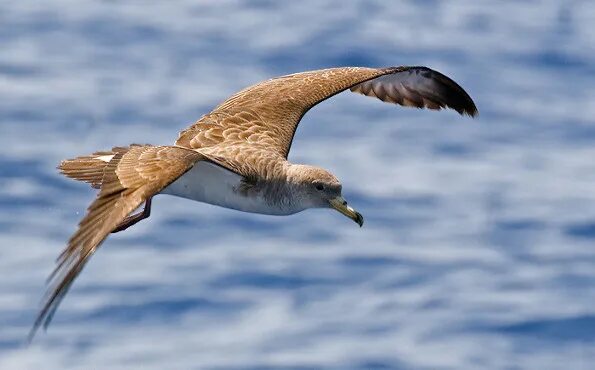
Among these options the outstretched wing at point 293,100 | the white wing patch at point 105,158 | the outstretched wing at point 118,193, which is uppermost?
the outstretched wing at point 293,100

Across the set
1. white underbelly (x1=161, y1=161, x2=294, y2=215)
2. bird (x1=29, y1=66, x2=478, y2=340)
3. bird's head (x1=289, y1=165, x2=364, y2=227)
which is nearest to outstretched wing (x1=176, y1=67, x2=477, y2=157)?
bird (x1=29, y1=66, x2=478, y2=340)

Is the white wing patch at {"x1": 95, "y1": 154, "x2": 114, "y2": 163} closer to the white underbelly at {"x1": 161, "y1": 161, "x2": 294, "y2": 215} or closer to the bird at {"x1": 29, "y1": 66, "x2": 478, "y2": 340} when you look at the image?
the bird at {"x1": 29, "y1": 66, "x2": 478, "y2": 340}

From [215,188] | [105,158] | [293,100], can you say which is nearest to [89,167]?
[105,158]

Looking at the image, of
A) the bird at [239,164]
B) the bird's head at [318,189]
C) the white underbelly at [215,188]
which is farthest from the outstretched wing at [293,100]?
the white underbelly at [215,188]

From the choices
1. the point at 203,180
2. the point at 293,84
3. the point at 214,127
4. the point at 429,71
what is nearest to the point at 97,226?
the point at 203,180

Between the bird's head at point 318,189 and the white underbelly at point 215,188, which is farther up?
the bird's head at point 318,189

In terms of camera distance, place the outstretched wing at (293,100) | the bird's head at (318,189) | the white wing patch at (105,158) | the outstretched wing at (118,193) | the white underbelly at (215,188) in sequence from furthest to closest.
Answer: the outstretched wing at (293,100), the bird's head at (318,189), the white wing patch at (105,158), the white underbelly at (215,188), the outstretched wing at (118,193)

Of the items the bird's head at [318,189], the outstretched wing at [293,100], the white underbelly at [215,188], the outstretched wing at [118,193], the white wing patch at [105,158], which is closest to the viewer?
the outstretched wing at [118,193]

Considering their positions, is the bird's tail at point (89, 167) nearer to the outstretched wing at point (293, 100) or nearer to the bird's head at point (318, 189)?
the outstretched wing at point (293, 100)

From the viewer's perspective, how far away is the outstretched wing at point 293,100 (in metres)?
15.8

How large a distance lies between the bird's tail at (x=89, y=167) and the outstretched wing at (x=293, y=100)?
3.51 feet

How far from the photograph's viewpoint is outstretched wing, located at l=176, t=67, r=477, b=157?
51.9 feet

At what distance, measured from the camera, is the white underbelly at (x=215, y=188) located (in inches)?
569

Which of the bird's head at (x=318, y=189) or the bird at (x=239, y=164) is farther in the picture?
the bird's head at (x=318, y=189)
